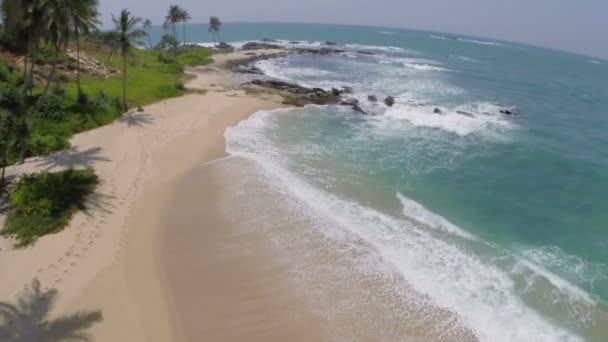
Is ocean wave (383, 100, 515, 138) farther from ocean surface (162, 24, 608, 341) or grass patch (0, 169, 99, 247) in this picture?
grass patch (0, 169, 99, 247)

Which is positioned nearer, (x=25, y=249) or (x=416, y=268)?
(x=25, y=249)

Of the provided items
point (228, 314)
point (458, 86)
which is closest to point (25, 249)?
point (228, 314)

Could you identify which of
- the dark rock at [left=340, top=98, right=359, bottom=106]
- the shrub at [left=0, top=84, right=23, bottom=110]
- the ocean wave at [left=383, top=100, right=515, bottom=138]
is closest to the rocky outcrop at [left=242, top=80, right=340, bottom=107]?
the dark rock at [left=340, top=98, right=359, bottom=106]

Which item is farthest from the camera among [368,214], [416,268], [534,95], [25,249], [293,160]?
[534,95]

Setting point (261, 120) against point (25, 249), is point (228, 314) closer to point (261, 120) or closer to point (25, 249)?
point (25, 249)

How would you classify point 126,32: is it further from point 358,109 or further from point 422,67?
point 422,67

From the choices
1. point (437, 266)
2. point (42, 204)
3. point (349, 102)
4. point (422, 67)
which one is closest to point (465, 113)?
point (349, 102)
